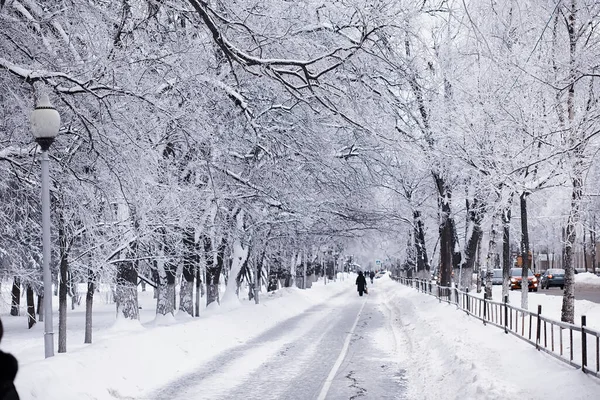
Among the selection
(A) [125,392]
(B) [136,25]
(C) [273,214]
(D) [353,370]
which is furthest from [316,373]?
(C) [273,214]

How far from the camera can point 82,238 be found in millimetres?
15750

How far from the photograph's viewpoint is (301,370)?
44.0 ft

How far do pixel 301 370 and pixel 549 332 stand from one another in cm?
480

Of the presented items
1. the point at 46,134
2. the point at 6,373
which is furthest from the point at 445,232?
the point at 6,373

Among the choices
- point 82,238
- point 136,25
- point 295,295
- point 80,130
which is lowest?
point 295,295

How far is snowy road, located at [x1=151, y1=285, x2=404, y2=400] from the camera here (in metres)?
10.9

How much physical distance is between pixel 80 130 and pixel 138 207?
1.77 metres

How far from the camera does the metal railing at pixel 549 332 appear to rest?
28.3ft

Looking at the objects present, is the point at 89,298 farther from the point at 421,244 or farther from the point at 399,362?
the point at 421,244

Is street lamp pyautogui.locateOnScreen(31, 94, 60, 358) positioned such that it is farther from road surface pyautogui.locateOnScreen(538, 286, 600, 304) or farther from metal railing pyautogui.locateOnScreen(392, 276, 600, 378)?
road surface pyautogui.locateOnScreen(538, 286, 600, 304)

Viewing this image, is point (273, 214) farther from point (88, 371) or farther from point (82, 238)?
point (88, 371)

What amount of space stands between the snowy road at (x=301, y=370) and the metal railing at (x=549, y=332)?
2.50 m

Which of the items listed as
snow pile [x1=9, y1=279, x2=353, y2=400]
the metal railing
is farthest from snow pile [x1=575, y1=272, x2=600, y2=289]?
snow pile [x1=9, y1=279, x2=353, y2=400]

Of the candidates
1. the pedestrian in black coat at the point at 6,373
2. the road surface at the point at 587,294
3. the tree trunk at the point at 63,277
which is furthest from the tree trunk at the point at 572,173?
the road surface at the point at 587,294
